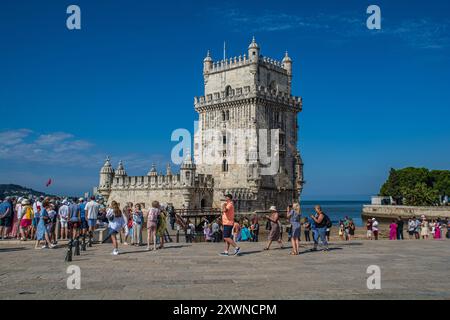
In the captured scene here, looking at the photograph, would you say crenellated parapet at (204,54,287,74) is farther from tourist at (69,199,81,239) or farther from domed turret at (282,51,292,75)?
tourist at (69,199,81,239)

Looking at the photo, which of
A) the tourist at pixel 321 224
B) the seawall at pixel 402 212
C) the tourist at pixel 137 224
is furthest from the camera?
the seawall at pixel 402 212

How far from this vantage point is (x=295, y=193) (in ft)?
170

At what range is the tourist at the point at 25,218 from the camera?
18.4m

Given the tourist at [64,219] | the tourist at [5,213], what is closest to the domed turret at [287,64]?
the tourist at [64,219]

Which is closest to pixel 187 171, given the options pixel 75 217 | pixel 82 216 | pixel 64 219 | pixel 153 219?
Result: pixel 64 219

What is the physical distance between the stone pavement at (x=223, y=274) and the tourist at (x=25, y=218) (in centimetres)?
233

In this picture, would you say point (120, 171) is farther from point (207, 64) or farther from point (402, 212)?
point (402, 212)

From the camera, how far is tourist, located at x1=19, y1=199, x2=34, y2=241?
18375 mm

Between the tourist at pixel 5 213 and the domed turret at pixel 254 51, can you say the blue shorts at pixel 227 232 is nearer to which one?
the tourist at pixel 5 213

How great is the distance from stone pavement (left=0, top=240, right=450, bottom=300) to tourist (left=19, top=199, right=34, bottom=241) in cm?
233

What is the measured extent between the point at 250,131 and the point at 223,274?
36.3 metres
